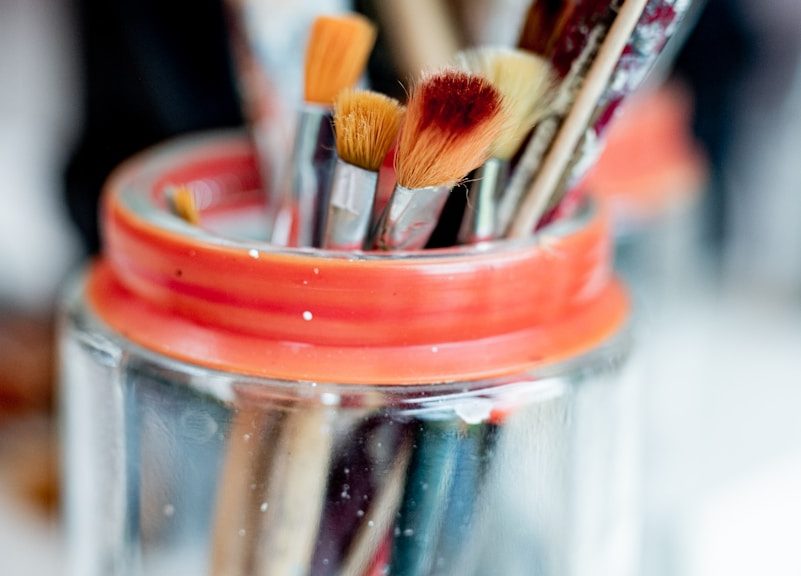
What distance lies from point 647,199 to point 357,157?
0.21m

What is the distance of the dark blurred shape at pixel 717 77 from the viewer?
0.48 meters

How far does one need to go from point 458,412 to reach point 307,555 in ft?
0.17

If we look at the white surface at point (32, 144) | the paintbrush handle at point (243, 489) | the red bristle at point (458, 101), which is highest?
the red bristle at point (458, 101)

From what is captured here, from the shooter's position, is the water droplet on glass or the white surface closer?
the water droplet on glass

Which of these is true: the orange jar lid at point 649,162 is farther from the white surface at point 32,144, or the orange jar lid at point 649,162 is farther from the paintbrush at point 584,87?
the white surface at point 32,144

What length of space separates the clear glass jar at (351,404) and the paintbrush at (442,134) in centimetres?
2

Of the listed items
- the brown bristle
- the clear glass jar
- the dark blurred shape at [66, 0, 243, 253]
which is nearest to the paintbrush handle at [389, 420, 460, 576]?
the clear glass jar

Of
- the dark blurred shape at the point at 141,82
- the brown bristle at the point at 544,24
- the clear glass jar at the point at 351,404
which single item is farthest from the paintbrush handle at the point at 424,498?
the dark blurred shape at the point at 141,82

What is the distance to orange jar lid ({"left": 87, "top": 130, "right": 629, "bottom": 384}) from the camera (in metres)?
0.22

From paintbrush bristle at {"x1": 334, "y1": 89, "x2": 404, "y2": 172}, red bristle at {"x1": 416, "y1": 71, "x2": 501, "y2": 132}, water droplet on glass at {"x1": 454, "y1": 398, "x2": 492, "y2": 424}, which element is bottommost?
water droplet on glass at {"x1": 454, "y1": 398, "x2": 492, "y2": 424}

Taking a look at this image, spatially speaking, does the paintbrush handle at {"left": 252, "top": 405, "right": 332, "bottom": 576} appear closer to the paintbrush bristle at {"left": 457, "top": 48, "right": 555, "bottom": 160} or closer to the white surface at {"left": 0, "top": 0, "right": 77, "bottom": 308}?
the paintbrush bristle at {"left": 457, "top": 48, "right": 555, "bottom": 160}

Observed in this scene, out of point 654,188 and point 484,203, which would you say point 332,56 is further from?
point 654,188

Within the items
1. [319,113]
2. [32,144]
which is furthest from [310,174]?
[32,144]

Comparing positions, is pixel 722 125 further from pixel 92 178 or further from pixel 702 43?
pixel 92 178
